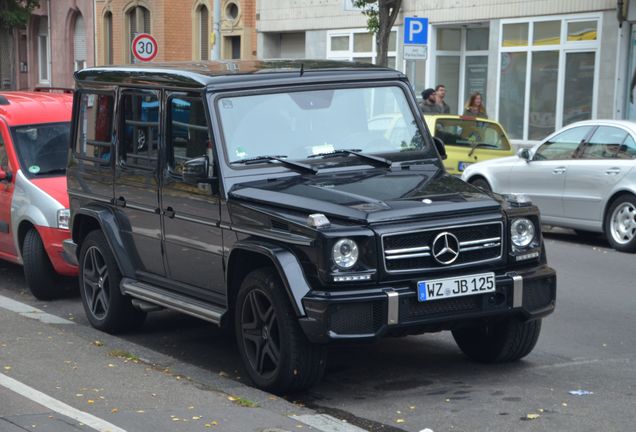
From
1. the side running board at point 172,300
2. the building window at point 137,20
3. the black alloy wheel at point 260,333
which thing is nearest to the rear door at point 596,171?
the side running board at point 172,300

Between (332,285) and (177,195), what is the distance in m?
1.96

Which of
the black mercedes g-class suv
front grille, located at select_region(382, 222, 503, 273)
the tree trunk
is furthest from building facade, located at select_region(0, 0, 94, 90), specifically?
front grille, located at select_region(382, 222, 503, 273)

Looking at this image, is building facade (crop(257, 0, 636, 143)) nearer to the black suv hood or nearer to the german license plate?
the black suv hood

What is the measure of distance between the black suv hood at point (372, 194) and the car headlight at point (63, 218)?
3807 millimetres

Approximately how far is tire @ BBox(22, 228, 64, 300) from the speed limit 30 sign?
1368cm

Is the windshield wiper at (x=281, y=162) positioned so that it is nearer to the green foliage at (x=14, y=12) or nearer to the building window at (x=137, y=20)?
the green foliage at (x=14, y=12)

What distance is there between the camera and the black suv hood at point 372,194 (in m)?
6.82

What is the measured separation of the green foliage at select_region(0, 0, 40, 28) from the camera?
37.9 m

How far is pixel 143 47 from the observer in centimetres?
2445

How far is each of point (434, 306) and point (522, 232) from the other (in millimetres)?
845

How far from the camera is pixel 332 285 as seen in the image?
21.8 ft

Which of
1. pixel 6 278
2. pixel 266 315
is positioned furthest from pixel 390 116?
pixel 6 278

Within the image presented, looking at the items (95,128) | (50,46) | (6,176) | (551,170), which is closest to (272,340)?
(95,128)

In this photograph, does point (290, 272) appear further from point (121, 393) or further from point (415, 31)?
point (415, 31)
